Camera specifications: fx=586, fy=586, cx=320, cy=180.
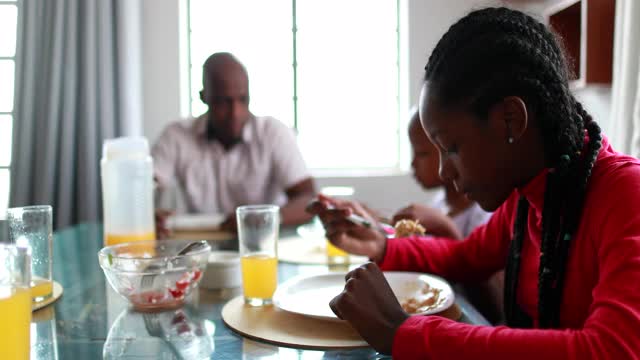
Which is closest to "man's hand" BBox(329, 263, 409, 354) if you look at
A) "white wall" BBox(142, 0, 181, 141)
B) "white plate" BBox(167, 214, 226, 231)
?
"white plate" BBox(167, 214, 226, 231)

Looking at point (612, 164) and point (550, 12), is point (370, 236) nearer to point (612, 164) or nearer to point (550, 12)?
point (612, 164)

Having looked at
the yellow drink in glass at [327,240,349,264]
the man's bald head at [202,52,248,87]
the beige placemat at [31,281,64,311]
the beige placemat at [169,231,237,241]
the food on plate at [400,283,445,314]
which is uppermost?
the man's bald head at [202,52,248,87]

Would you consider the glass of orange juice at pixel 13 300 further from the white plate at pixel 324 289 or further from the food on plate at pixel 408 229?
the food on plate at pixel 408 229

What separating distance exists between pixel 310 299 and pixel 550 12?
1598mm

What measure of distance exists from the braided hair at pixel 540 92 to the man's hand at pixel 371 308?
0.74ft

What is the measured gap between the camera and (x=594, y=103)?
7.13 ft

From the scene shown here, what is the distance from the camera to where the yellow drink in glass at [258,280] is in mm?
951

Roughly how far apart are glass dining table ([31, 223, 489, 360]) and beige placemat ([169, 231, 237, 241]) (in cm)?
47

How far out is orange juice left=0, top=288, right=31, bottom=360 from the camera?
618 mm

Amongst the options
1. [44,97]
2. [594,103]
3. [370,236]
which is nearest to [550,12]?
[594,103]

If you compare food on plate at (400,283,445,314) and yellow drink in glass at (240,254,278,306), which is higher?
yellow drink in glass at (240,254,278,306)

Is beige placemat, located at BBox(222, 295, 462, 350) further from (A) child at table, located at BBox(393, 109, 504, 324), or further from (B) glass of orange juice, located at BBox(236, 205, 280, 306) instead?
(A) child at table, located at BBox(393, 109, 504, 324)

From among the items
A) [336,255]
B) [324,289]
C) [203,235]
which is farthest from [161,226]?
[324,289]

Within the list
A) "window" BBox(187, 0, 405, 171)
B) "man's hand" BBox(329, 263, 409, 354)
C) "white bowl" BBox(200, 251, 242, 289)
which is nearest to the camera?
"man's hand" BBox(329, 263, 409, 354)
